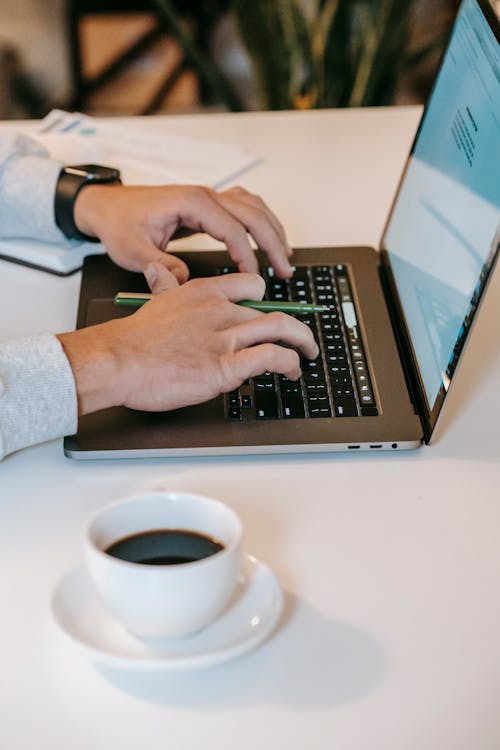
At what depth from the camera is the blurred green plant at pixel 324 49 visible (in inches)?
85.7

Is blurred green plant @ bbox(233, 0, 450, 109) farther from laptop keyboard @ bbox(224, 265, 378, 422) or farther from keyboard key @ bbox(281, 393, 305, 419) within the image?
keyboard key @ bbox(281, 393, 305, 419)

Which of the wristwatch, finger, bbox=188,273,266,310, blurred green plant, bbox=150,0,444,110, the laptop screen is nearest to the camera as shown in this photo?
the laptop screen

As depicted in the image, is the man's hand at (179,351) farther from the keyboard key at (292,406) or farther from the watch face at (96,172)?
the watch face at (96,172)

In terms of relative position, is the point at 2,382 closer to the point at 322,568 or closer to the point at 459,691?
the point at 322,568

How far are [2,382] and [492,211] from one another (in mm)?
443

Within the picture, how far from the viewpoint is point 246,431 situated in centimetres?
89

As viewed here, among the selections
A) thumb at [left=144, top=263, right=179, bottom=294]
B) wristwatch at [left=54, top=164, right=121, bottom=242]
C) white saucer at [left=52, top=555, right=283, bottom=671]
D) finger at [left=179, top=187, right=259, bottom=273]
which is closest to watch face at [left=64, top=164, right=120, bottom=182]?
wristwatch at [left=54, top=164, right=121, bottom=242]

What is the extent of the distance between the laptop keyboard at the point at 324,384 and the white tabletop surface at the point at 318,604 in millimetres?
50

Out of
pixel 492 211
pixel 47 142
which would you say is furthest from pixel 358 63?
pixel 492 211

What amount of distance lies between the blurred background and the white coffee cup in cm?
169

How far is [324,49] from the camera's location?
2.30 m

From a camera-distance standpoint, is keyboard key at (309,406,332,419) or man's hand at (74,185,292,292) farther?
man's hand at (74,185,292,292)

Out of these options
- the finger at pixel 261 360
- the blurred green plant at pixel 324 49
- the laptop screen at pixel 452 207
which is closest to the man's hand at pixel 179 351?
the finger at pixel 261 360

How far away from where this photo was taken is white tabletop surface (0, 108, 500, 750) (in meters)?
0.64
